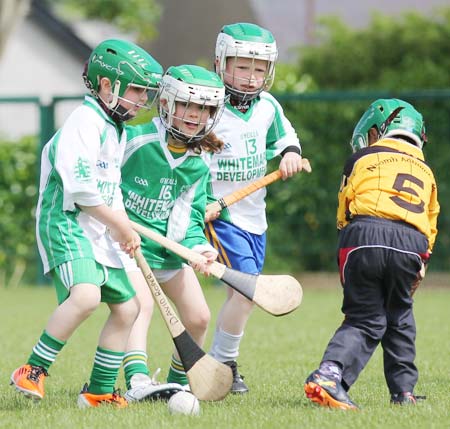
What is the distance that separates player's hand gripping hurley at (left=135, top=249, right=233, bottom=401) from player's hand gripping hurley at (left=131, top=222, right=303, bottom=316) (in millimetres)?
187

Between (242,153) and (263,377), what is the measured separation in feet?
3.88

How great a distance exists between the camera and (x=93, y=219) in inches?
198

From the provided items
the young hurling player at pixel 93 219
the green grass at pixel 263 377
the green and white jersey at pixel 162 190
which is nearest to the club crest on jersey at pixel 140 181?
the green and white jersey at pixel 162 190

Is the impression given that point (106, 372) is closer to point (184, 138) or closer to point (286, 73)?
point (184, 138)

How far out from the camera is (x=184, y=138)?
523 cm

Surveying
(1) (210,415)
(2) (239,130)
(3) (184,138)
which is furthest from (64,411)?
(2) (239,130)

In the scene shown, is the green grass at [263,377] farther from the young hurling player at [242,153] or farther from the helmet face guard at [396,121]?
the helmet face guard at [396,121]

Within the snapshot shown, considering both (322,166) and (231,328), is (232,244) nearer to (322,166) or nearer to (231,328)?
(231,328)

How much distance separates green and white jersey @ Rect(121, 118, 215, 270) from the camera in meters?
5.26

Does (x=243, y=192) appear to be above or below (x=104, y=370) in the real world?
above

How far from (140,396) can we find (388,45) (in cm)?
1109

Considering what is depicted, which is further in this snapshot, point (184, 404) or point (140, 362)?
point (140, 362)

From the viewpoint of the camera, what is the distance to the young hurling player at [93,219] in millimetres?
4828

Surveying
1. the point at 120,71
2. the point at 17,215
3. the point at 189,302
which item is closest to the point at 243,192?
the point at 189,302
